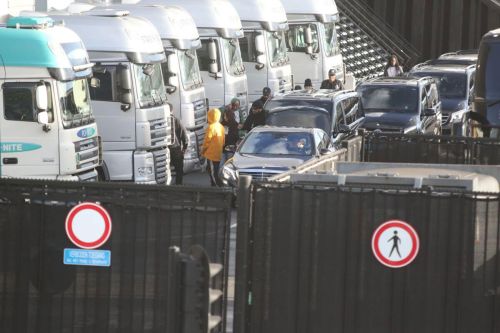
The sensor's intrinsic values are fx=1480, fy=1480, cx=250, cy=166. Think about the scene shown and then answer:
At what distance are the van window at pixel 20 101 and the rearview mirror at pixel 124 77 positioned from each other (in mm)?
3831

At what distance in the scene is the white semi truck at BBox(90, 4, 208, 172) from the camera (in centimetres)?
→ 2883

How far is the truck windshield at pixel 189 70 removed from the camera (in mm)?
29172

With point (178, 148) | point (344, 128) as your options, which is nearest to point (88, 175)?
point (178, 148)

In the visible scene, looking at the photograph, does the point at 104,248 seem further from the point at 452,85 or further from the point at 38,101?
the point at 452,85

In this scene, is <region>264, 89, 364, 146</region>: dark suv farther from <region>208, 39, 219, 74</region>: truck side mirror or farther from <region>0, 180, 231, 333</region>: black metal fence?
<region>0, 180, 231, 333</region>: black metal fence

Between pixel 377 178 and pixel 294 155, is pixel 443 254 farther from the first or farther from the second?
pixel 294 155

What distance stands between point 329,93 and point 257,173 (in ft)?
18.6

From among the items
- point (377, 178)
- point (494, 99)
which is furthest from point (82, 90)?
point (377, 178)

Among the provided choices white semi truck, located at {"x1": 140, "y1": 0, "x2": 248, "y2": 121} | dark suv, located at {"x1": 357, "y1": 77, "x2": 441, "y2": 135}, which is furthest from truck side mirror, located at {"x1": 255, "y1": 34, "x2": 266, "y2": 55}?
dark suv, located at {"x1": 357, "y1": 77, "x2": 441, "y2": 135}

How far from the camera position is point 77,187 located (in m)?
10.1

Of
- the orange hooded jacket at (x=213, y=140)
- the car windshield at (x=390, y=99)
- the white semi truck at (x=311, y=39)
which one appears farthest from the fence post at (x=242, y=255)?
the white semi truck at (x=311, y=39)

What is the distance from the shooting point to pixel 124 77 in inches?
1006

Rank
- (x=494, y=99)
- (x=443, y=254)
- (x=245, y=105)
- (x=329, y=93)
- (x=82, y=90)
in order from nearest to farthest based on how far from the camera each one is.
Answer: (x=443, y=254)
(x=82, y=90)
(x=494, y=99)
(x=329, y=93)
(x=245, y=105)

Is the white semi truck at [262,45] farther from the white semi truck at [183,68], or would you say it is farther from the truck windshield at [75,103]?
the truck windshield at [75,103]
